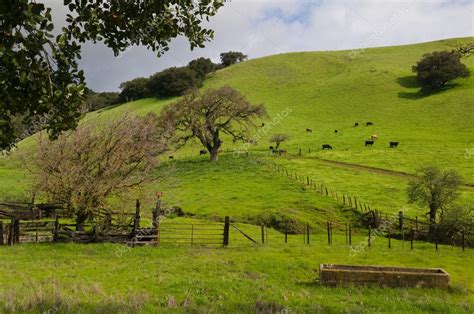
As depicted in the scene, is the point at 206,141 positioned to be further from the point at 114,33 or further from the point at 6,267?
the point at 114,33

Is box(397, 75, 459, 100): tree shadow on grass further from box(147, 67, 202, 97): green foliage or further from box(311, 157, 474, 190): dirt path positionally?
box(147, 67, 202, 97): green foliage

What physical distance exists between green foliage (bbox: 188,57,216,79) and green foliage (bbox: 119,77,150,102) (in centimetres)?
1377

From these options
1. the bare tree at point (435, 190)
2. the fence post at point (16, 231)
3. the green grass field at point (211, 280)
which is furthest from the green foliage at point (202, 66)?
the fence post at point (16, 231)

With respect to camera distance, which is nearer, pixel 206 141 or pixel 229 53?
pixel 206 141

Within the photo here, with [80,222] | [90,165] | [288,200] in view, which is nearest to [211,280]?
[90,165]

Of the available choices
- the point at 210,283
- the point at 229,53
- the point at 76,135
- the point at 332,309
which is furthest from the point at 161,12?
the point at 229,53

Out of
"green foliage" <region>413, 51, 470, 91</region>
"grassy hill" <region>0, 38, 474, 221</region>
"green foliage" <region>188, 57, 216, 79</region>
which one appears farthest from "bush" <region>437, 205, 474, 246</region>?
"green foliage" <region>188, 57, 216, 79</region>

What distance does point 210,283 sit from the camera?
14383 mm

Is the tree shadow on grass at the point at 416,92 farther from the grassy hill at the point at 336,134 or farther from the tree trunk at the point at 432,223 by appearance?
the tree trunk at the point at 432,223

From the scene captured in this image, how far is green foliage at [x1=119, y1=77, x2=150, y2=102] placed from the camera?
113m

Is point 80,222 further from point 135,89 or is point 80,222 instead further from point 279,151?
point 135,89

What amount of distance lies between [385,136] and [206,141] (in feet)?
97.9

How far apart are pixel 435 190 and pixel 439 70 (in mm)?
64935

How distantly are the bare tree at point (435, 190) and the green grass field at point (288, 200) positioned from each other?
2.71m
